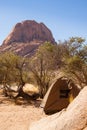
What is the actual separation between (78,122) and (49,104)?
918 cm

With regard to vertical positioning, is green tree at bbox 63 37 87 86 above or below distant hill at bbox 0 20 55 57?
below

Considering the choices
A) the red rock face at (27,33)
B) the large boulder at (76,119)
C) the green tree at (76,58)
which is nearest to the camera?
the large boulder at (76,119)

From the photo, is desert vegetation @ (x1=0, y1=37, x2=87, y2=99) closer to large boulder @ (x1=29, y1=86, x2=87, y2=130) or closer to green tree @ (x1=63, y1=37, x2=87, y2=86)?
green tree @ (x1=63, y1=37, x2=87, y2=86)

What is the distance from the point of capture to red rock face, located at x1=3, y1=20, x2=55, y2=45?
372 ft

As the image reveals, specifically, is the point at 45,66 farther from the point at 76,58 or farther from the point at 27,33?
the point at 27,33

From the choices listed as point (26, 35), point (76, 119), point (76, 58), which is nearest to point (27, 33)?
point (26, 35)

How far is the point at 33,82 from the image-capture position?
32.8 meters

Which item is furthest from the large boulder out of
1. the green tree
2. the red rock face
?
the red rock face

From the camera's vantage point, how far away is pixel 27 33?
373 feet

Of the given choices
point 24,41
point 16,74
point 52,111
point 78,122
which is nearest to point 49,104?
point 52,111

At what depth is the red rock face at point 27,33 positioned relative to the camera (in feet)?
372

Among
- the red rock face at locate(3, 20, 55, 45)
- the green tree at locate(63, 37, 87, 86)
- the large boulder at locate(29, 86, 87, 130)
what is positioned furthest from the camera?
the red rock face at locate(3, 20, 55, 45)

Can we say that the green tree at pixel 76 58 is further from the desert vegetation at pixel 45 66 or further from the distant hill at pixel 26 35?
the distant hill at pixel 26 35

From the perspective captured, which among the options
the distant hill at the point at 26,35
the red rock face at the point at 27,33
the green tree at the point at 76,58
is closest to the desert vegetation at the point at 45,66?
the green tree at the point at 76,58
